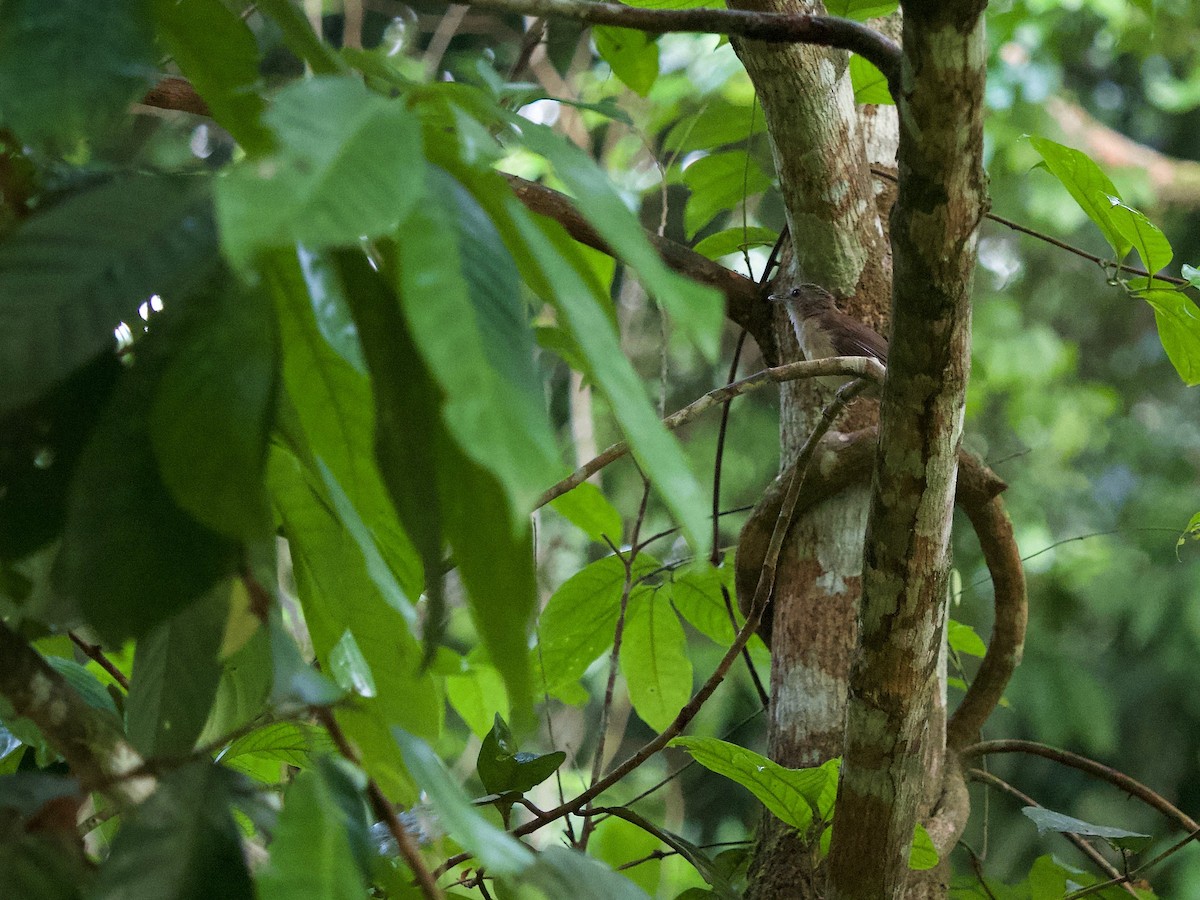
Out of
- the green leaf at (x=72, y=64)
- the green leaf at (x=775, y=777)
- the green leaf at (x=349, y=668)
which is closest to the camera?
the green leaf at (x=72, y=64)

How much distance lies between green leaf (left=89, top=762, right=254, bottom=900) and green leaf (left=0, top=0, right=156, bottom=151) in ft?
0.77

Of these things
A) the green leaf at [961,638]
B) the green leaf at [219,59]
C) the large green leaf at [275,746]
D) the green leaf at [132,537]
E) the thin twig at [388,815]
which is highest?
the green leaf at [219,59]

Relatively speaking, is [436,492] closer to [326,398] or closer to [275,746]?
[326,398]

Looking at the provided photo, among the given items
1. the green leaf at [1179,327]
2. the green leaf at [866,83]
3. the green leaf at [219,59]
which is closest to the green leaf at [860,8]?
the green leaf at [866,83]

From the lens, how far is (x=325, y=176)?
312 millimetres

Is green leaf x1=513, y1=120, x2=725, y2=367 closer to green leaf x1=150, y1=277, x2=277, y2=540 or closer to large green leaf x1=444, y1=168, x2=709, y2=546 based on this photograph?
large green leaf x1=444, y1=168, x2=709, y2=546

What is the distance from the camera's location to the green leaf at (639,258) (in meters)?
0.36

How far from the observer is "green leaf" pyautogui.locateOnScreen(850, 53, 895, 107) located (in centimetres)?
130

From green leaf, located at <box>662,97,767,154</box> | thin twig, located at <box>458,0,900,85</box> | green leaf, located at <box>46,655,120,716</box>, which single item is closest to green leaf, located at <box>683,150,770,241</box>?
green leaf, located at <box>662,97,767,154</box>

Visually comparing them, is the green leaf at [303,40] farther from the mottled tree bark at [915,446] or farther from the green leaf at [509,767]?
the green leaf at [509,767]

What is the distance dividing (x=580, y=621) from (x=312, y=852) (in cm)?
98

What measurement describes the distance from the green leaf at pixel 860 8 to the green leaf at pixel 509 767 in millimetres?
940

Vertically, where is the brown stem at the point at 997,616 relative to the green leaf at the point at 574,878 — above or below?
below

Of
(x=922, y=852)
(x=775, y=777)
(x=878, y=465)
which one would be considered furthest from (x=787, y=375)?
(x=922, y=852)
